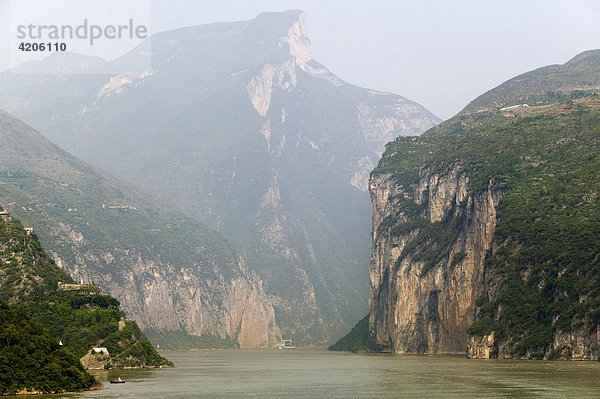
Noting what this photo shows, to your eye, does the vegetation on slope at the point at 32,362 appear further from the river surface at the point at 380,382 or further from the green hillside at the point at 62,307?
the green hillside at the point at 62,307

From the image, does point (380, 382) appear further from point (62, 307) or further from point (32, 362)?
point (62, 307)

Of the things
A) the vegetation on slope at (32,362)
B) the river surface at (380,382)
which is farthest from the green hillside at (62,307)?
the vegetation on slope at (32,362)

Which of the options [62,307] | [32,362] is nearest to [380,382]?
[32,362]

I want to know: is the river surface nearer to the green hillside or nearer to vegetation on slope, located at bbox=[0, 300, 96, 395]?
vegetation on slope, located at bbox=[0, 300, 96, 395]

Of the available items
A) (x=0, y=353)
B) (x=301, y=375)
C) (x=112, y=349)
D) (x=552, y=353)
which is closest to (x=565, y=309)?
(x=552, y=353)

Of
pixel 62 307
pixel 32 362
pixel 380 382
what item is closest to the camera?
pixel 32 362

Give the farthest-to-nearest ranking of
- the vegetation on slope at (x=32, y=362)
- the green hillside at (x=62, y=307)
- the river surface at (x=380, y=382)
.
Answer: the green hillside at (x=62, y=307) < the river surface at (x=380, y=382) < the vegetation on slope at (x=32, y=362)

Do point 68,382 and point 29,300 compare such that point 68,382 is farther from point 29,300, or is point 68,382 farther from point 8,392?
point 29,300

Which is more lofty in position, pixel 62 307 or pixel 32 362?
pixel 62 307

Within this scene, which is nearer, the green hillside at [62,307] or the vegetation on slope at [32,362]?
the vegetation on slope at [32,362]
